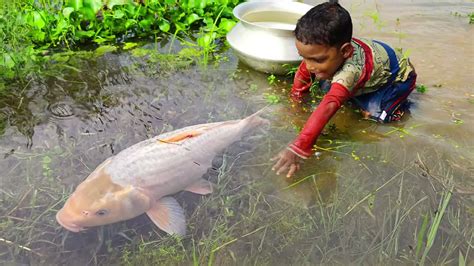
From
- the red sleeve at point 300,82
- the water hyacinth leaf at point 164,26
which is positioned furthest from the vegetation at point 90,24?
the red sleeve at point 300,82

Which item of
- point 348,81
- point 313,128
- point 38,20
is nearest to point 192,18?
point 38,20

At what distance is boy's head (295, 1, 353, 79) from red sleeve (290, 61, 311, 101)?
0.45 m

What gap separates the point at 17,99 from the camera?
10.5ft

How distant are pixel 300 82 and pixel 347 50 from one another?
61 cm

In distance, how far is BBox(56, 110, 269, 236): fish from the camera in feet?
6.93

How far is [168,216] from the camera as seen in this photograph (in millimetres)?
2168

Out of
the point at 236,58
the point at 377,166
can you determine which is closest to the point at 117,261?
the point at 377,166

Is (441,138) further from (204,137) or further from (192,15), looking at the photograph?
(192,15)

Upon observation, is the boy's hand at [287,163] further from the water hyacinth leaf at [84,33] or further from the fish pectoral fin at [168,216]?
the water hyacinth leaf at [84,33]

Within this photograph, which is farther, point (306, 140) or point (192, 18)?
point (192, 18)

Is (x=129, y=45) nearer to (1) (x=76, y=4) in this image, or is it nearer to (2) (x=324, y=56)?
(1) (x=76, y=4)

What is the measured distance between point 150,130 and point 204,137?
0.45 metres

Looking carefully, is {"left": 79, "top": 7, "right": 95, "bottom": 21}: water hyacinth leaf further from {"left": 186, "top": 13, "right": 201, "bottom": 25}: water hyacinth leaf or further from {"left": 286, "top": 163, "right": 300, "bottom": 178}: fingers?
{"left": 286, "top": 163, "right": 300, "bottom": 178}: fingers

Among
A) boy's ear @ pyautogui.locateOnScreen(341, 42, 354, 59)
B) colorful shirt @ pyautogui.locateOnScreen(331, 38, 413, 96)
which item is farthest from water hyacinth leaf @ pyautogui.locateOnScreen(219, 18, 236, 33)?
boy's ear @ pyautogui.locateOnScreen(341, 42, 354, 59)
